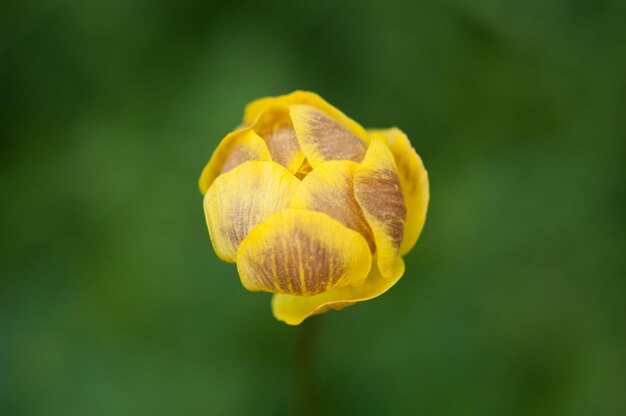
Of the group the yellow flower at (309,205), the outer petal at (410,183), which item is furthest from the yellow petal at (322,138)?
the outer petal at (410,183)

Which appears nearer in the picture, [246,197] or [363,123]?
[246,197]

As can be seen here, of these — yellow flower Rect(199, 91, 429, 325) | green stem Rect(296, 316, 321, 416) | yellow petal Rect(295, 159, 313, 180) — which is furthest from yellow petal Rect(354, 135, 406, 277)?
green stem Rect(296, 316, 321, 416)

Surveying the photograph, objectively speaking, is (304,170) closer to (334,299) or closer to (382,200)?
(382,200)

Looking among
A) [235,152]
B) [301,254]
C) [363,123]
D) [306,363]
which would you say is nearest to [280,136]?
[235,152]

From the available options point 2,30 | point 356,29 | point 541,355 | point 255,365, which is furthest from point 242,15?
point 541,355

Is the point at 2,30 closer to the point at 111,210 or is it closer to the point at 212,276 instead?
the point at 111,210

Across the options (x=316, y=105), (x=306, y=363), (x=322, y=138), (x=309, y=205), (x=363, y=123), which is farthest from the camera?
(x=363, y=123)
